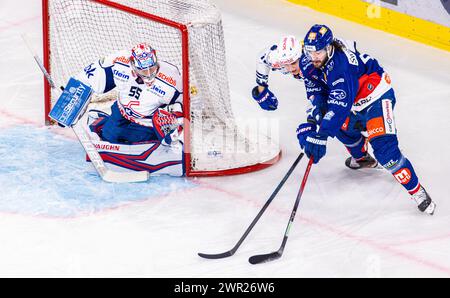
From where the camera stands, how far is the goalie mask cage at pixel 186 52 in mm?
6402

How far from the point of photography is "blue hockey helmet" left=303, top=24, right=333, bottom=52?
5.73 m

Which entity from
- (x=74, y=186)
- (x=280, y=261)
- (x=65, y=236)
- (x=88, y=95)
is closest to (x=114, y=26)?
(x=88, y=95)

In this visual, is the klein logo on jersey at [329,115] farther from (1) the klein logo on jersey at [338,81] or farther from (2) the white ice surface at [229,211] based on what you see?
(2) the white ice surface at [229,211]

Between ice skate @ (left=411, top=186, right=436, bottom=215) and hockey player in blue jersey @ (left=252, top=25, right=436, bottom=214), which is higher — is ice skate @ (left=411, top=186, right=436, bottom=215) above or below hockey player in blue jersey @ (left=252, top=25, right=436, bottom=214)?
below

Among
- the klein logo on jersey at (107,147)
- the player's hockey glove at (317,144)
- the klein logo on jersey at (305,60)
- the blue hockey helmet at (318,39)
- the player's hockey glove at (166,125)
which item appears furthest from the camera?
the klein logo on jersey at (107,147)

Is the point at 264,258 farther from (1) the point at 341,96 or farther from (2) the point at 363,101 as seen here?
(2) the point at 363,101

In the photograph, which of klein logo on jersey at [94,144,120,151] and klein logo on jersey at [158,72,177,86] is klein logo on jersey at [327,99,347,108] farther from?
klein logo on jersey at [94,144,120,151]

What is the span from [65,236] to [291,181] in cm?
146

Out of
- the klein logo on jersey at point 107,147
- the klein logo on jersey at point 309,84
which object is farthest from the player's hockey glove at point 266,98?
the klein logo on jersey at point 107,147

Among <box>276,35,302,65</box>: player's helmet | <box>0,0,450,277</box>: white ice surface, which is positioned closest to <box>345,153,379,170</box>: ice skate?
<box>0,0,450,277</box>: white ice surface

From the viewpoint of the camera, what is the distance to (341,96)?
5.79 m

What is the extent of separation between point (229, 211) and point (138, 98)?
0.92 metres

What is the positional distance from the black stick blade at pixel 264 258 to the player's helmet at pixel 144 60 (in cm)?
136

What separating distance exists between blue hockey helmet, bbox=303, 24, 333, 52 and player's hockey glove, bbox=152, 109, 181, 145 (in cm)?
106
